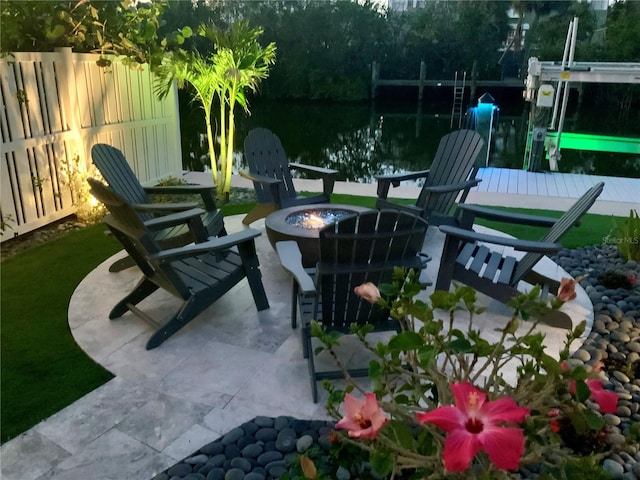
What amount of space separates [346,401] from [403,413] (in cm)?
22

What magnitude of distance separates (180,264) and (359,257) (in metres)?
1.31

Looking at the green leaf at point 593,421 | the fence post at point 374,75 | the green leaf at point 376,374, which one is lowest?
the green leaf at point 593,421

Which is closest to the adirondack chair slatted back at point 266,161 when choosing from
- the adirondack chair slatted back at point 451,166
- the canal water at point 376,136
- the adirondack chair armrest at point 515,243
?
the adirondack chair slatted back at point 451,166

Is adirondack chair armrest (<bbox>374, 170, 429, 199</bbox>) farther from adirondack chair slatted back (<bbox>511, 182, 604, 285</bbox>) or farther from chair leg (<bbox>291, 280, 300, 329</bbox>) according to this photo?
chair leg (<bbox>291, 280, 300, 329</bbox>)

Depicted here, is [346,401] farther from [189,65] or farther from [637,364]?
[189,65]

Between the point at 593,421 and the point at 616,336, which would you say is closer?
the point at 593,421

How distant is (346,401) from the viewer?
1014 millimetres

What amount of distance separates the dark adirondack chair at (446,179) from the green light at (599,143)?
29.7 ft

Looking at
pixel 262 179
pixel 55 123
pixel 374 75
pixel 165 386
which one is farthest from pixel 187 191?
pixel 374 75

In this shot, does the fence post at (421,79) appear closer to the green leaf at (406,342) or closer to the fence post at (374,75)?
the fence post at (374,75)

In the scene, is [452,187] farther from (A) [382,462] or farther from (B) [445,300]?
(A) [382,462]

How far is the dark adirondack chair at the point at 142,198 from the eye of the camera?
3.52m

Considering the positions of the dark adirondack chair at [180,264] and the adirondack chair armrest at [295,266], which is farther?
the dark adirondack chair at [180,264]

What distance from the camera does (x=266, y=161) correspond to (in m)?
4.87
